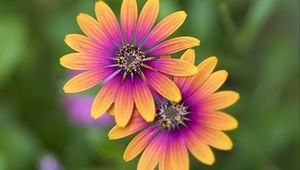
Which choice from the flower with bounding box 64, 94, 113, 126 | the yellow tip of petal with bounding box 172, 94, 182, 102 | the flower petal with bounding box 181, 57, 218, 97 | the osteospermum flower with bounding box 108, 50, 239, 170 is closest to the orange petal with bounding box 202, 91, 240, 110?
the osteospermum flower with bounding box 108, 50, 239, 170

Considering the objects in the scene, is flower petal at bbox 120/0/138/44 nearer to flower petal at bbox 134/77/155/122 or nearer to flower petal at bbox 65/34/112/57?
flower petal at bbox 65/34/112/57

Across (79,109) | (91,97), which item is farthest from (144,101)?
(79,109)

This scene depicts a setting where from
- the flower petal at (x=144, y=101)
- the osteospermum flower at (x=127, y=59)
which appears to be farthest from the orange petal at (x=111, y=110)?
the flower petal at (x=144, y=101)

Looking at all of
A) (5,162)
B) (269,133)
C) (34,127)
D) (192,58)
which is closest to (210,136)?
(192,58)

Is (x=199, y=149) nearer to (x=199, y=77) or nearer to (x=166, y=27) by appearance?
(x=199, y=77)

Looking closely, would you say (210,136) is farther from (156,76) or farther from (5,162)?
(5,162)
